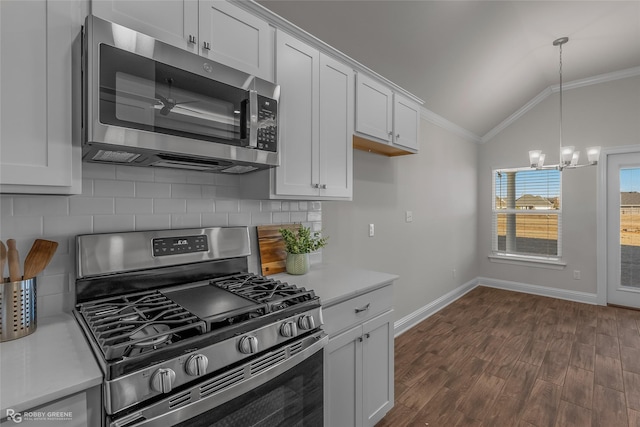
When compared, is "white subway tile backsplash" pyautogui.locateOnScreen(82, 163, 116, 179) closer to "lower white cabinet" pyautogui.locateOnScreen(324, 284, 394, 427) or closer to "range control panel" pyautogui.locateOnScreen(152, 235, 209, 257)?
"range control panel" pyautogui.locateOnScreen(152, 235, 209, 257)

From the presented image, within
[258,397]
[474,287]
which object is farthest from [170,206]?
[474,287]

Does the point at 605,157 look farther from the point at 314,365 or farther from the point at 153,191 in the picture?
the point at 153,191

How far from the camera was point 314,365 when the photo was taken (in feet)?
4.55

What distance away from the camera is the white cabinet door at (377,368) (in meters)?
1.80

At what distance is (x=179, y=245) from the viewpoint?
1.58 metres

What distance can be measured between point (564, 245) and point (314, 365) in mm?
4804

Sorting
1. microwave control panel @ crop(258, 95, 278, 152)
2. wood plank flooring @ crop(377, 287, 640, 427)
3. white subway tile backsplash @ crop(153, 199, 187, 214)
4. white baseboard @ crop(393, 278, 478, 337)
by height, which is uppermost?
microwave control panel @ crop(258, 95, 278, 152)

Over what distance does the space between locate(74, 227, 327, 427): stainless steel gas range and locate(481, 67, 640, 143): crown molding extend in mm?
4881

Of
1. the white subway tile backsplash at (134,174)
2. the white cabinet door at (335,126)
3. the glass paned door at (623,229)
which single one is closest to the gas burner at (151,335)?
the white subway tile backsplash at (134,174)

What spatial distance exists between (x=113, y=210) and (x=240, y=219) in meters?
0.65

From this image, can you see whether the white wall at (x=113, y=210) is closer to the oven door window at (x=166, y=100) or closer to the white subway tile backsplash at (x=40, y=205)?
the white subway tile backsplash at (x=40, y=205)

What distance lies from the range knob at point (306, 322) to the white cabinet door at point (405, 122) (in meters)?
1.77

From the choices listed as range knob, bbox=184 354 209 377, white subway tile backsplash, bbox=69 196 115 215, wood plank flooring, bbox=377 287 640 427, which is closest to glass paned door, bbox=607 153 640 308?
wood plank flooring, bbox=377 287 640 427

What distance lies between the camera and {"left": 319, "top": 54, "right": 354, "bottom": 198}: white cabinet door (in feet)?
6.50
